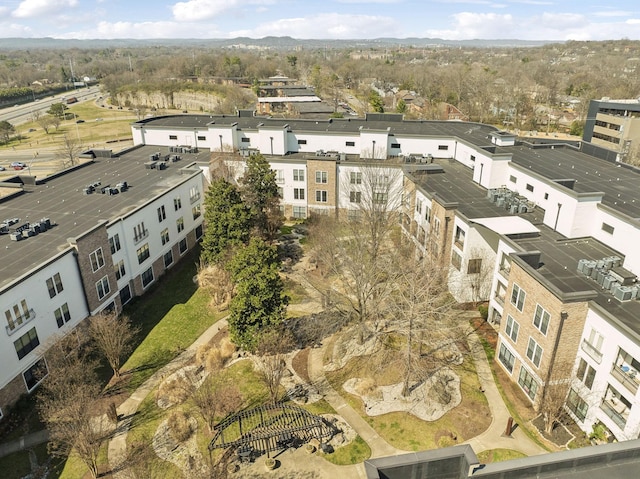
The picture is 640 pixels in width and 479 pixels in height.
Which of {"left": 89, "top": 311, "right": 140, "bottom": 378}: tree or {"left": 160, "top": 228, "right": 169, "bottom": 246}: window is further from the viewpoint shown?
{"left": 160, "top": 228, "right": 169, "bottom": 246}: window

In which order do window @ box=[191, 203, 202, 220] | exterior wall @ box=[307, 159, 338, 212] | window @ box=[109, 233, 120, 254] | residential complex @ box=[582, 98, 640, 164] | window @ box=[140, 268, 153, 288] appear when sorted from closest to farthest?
window @ box=[109, 233, 120, 254] → window @ box=[140, 268, 153, 288] → window @ box=[191, 203, 202, 220] → exterior wall @ box=[307, 159, 338, 212] → residential complex @ box=[582, 98, 640, 164]

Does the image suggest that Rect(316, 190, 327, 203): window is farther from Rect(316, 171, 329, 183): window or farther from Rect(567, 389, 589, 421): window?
Rect(567, 389, 589, 421): window

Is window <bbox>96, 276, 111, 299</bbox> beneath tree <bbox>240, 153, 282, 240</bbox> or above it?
beneath

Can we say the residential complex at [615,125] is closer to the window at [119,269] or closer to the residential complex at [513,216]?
the residential complex at [513,216]

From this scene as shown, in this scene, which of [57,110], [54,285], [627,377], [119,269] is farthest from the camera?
[57,110]

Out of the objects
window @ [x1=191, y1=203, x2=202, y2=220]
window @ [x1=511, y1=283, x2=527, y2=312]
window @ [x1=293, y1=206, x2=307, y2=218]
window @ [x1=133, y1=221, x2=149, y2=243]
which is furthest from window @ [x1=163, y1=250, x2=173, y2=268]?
window @ [x1=511, y1=283, x2=527, y2=312]

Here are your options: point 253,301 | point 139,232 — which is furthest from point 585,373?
point 139,232

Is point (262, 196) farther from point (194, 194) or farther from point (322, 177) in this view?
point (322, 177)
